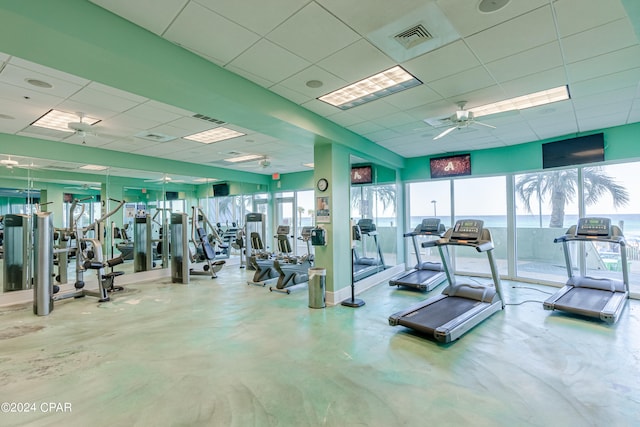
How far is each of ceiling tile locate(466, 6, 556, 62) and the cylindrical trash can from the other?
11.7 feet

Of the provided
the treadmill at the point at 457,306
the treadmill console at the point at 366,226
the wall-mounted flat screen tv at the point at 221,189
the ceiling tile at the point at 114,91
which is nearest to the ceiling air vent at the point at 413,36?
the treadmill at the point at 457,306

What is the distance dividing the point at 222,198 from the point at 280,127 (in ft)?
21.4

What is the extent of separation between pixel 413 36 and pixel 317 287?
364cm

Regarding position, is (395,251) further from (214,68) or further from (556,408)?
(214,68)

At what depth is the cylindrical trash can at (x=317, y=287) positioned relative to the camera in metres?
4.85

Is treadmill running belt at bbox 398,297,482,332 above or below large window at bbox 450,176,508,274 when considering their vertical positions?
below

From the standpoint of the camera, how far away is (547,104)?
4.33 meters

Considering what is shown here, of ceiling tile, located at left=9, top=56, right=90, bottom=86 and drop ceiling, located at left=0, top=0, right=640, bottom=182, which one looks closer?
drop ceiling, located at left=0, top=0, right=640, bottom=182

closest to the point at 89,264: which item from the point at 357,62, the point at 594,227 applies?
the point at 357,62

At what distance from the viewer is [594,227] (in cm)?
502

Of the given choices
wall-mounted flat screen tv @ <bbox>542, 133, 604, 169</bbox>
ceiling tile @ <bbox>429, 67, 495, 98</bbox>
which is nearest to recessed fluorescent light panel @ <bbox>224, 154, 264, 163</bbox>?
ceiling tile @ <bbox>429, 67, 495, 98</bbox>

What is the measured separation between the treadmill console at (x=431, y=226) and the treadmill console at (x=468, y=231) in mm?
1571

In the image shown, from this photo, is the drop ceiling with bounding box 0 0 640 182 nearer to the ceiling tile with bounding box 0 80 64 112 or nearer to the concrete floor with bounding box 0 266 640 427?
the ceiling tile with bounding box 0 80 64 112

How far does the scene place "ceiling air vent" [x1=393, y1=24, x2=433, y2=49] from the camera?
2.58m
